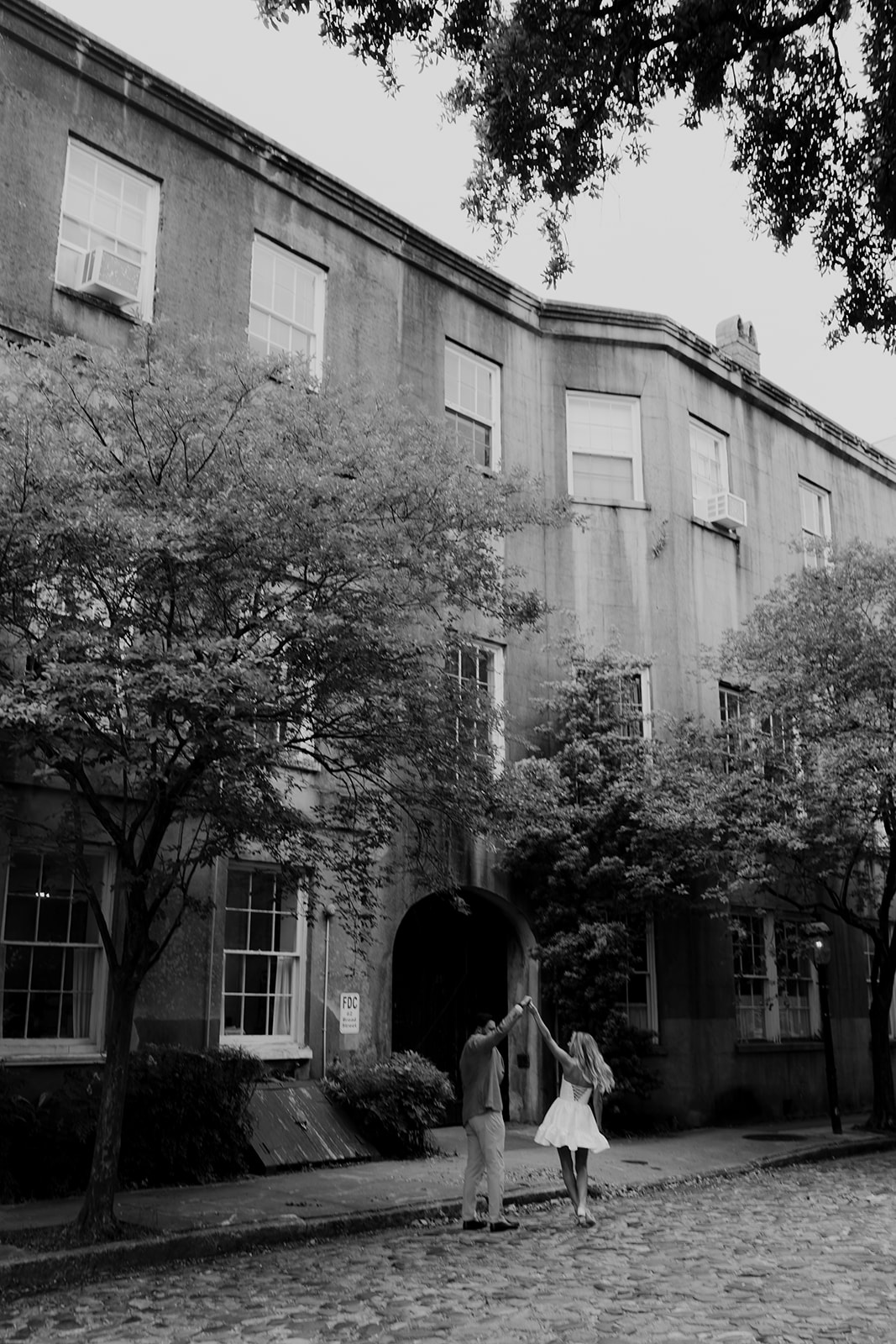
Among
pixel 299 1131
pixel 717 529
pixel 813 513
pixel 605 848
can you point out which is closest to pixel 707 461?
pixel 717 529

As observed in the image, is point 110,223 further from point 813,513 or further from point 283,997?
A: point 813,513

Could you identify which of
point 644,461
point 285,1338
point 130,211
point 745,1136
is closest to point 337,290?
point 130,211

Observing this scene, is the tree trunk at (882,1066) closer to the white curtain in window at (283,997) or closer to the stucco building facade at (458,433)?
the stucco building facade at (458,433)

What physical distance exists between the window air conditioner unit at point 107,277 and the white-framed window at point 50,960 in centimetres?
656

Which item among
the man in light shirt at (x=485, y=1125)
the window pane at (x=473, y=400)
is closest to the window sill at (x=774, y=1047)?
the window pane at (x=473, y=400)

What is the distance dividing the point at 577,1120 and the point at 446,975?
7470mm

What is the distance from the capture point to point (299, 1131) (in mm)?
14117

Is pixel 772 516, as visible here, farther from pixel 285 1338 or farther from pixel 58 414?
pixel 285 1338

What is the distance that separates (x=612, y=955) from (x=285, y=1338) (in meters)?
10.7

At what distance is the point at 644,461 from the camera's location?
21516 mm

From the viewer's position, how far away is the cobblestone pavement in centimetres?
737

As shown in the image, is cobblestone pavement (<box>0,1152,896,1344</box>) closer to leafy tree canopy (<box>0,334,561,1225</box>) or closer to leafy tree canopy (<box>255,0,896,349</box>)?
leafy tree canopy (<box>0,334,561,1225</box>)

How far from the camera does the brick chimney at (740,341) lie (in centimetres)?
2484

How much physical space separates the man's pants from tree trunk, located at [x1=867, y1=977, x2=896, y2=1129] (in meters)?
9.99
